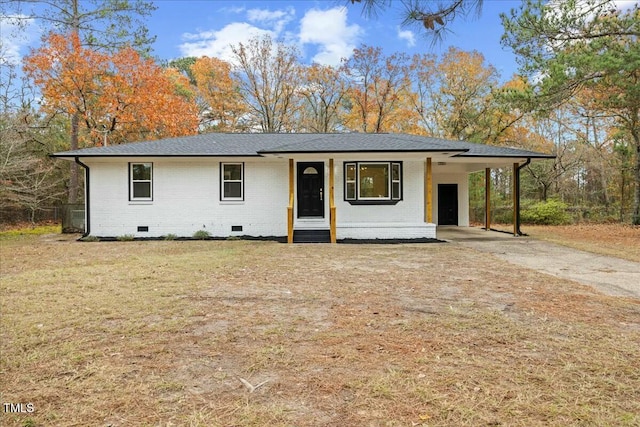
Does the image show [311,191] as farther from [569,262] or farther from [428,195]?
[569,262]

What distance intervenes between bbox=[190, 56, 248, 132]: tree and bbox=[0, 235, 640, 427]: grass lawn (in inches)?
880

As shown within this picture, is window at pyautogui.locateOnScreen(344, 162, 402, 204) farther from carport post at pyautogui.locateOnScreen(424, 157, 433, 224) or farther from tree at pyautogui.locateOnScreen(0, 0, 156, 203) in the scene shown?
tree at pyautogui.locateOnScreen(0, 0, 156, 203)

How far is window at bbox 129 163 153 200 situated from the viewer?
43.3ft

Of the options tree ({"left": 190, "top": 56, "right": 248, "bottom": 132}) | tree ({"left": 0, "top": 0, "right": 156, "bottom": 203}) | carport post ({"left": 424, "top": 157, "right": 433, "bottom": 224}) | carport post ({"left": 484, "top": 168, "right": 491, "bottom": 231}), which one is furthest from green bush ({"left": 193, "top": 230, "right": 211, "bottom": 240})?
tree ({"left": 190, "top": 56, "right": 248, "bottom": 132})

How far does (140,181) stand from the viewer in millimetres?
13219

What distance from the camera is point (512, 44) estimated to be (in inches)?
455

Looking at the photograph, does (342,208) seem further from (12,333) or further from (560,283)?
(12,333)

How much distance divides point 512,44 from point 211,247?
10.7 metres

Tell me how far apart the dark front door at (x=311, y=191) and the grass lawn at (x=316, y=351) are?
695cm

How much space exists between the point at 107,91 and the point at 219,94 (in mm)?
9096

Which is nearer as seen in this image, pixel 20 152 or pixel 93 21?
pixel 20 152

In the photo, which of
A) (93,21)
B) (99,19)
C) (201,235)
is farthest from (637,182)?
(93,21)

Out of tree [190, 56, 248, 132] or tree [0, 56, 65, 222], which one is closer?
tree [0, 56, 65, 222]

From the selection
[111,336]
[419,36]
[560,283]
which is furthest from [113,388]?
[560,283]
